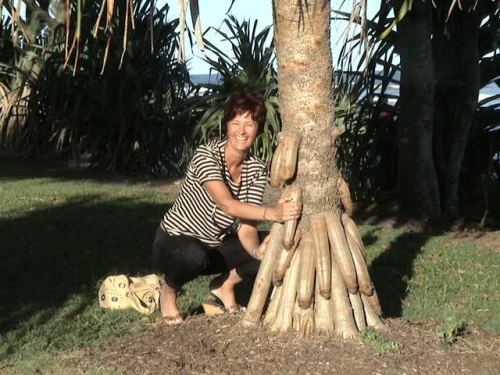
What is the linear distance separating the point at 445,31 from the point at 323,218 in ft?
19.0

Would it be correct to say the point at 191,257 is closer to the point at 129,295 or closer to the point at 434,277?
the point at 129,295

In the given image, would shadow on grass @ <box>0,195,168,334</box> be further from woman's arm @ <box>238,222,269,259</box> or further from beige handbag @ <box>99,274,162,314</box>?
woman's arm @ <box>238,222,269,259</box>

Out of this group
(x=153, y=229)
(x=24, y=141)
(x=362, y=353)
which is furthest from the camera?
(x=24, y=141)

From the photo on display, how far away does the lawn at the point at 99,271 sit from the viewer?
605 cm

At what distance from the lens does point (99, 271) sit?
7801 millimetres

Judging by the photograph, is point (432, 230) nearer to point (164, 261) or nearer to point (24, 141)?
point (164, 261)

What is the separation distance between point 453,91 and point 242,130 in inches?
246

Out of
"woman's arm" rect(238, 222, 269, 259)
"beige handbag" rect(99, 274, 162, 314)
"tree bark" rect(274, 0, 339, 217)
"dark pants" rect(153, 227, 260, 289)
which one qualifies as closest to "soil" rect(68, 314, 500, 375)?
"dark pants" rect(153, 227, 260, 289)

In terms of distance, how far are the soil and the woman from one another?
17.3 inches

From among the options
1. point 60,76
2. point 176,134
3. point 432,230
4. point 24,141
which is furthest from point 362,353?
point 24,141

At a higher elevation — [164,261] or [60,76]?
[60,76]

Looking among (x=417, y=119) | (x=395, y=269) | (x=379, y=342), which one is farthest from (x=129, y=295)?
(x=417, y=119)

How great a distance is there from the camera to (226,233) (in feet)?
19.5

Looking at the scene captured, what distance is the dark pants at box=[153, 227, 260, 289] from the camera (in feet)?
18.7
